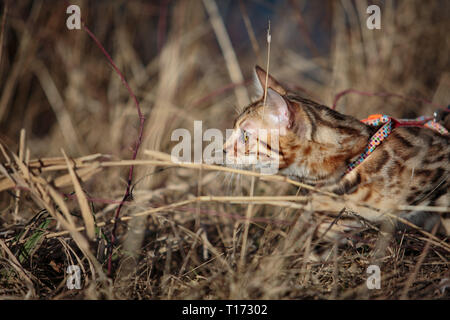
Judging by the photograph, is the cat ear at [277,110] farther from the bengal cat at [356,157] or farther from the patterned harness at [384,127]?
the patterned harness at [384,127]

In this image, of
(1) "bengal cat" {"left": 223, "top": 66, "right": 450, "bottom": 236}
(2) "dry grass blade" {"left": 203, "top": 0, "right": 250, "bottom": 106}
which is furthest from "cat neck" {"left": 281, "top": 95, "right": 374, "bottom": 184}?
(2) "dry grass blade" {"left": 203, "top": 0, "right": 250, "bottom": 106}

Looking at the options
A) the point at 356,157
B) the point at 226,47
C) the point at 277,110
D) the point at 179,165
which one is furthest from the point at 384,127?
the point at 226,47

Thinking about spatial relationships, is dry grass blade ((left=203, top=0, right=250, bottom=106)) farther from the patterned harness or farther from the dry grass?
the patterned harness

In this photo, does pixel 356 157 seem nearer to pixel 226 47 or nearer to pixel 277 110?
pixel 277 110

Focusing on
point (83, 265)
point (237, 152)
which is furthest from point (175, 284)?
point (237, 152)
